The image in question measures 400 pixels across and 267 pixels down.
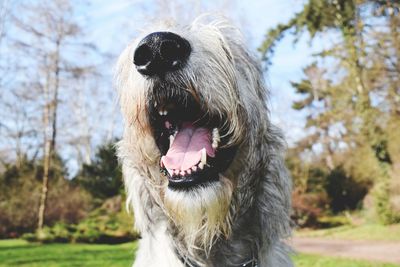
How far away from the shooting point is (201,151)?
2.84 meters

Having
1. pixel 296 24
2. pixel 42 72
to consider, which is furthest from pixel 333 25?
pixel 42 72

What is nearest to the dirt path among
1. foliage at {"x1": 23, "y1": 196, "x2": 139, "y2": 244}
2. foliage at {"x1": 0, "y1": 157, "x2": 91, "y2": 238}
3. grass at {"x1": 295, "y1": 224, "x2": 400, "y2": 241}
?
grass at {"x1": 295, "y1": 224, "x2": 400, "y2": 241}

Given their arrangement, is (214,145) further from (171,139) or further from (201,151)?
(171,139)

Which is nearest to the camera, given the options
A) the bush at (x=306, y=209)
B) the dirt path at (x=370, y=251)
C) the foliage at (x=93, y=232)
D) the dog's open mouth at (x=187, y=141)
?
the dog's open mouth at (x=187, y=141)

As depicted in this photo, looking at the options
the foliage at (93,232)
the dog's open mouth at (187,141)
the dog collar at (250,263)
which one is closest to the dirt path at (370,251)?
the foliage at (93,232)

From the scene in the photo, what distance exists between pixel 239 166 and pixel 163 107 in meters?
0.55

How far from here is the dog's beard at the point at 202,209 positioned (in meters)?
2.69

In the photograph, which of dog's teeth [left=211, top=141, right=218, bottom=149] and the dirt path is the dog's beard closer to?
dog's teeth [left=211, top=141, right=218, bottom=149]

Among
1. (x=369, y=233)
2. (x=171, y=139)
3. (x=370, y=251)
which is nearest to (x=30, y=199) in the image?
(x=369, y=233)

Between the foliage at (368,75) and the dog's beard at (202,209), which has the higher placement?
the foliage at (368,75)

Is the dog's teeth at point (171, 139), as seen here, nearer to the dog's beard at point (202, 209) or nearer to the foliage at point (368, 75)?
the dog's beard at point (202, 209)

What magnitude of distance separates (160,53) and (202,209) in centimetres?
84

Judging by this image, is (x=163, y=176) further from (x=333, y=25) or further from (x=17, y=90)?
(x=17, y=90)

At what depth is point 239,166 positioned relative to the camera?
2.95 m
